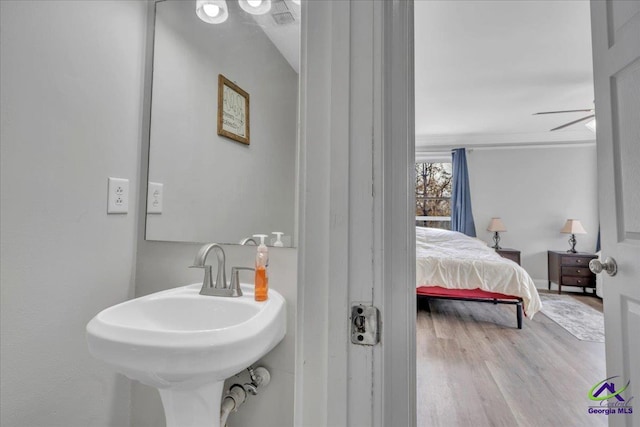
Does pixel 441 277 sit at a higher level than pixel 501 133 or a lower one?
lower

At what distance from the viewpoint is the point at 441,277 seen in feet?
9.82

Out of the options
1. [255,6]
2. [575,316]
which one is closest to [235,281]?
[255,6]

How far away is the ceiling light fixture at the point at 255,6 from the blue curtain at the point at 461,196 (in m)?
4.52

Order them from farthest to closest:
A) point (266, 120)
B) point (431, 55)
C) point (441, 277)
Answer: point (441, 277) → point (431, 55) → point (266, 120)

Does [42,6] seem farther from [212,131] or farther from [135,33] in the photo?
[212,131]

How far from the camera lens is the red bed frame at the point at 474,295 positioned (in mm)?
2918

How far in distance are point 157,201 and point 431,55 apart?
8.01ft

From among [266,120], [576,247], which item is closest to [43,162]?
[266,120]

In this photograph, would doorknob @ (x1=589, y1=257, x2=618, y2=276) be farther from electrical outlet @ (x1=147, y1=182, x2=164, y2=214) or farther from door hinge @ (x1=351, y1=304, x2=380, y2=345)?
electrical outlet @ (x1=147, y1=182, x2=164, y2=214)

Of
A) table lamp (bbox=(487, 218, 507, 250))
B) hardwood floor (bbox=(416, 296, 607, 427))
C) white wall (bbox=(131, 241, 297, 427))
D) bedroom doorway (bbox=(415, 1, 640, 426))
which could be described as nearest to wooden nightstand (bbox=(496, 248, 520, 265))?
table lamp (bbox=(487, 218, 507, 250))

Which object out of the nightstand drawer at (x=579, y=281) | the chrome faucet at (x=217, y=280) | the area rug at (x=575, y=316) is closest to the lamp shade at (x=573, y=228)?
the nightstand drawer at (x=579, y=281)

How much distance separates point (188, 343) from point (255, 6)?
110cm

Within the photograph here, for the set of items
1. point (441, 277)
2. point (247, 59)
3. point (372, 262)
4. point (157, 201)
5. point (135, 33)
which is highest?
point (135, 33)

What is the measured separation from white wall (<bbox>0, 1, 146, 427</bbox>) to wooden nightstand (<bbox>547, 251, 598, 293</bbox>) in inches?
199
